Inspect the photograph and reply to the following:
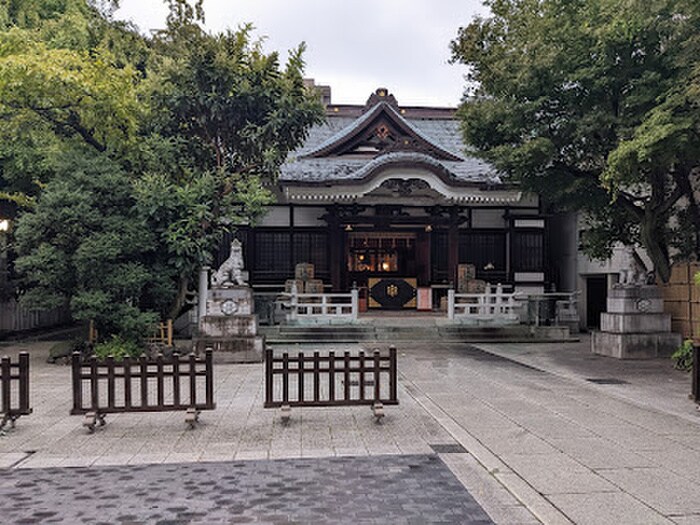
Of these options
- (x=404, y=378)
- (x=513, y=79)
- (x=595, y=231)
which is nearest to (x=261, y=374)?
(x=404, y=378)

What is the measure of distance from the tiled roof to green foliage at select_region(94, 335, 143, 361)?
775cm

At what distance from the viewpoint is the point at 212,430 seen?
730 cm

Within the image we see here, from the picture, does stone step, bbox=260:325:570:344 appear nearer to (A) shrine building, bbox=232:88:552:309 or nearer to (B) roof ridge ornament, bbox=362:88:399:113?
(A) shrine building, bbox=232:88:552:309

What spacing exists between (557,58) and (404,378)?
8337 millimetres

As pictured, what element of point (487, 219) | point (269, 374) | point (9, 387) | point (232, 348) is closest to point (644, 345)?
point (487, 219)

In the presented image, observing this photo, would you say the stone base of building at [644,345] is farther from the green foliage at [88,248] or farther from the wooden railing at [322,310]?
the green foliage at [88,248]

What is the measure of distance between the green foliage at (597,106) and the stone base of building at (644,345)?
1.98 meters

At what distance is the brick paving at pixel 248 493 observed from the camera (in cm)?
459

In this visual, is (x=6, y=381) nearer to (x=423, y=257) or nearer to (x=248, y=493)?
(x=248, y=493)

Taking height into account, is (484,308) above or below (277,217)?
below

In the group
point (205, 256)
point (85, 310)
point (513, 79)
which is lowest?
point (85, 310)

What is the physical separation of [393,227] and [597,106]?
9.93 meters

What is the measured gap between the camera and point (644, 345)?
13602 millimetres

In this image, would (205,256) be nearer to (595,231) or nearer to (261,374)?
(261,374)
